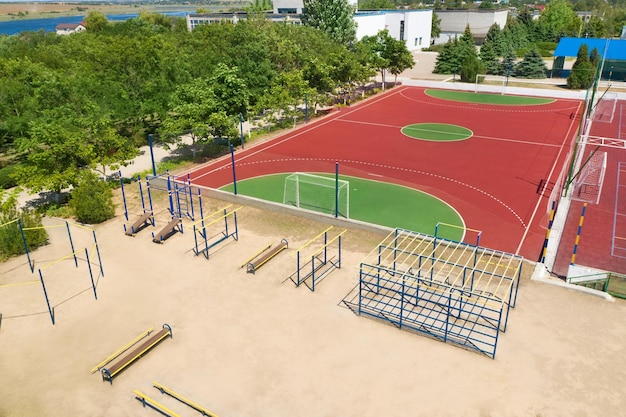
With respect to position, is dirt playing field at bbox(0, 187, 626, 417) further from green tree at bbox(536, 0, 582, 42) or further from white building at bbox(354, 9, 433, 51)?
green tree at bbox(536, 0, 582, 42)

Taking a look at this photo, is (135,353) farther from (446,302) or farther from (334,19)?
(334,19)

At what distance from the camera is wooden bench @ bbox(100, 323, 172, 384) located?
1415cm

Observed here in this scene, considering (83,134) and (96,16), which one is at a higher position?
(96,16)

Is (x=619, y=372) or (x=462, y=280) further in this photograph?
(x=462, y=280)

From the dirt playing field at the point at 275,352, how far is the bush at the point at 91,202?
4.31 m

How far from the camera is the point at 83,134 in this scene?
26.5 m

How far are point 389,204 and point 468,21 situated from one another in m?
99.1

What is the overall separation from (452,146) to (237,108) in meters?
16.4

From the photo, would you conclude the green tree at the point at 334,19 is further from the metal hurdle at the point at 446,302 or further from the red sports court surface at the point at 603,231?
the metal hurdle at the point at 446,302

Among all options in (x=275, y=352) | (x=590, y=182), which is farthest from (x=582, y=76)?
(x=275, y=352)

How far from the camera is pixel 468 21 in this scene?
109625mm

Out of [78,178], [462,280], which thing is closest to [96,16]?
[78,178]

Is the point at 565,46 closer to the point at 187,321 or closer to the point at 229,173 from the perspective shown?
the point at 229,173

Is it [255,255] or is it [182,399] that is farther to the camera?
[255,255]
